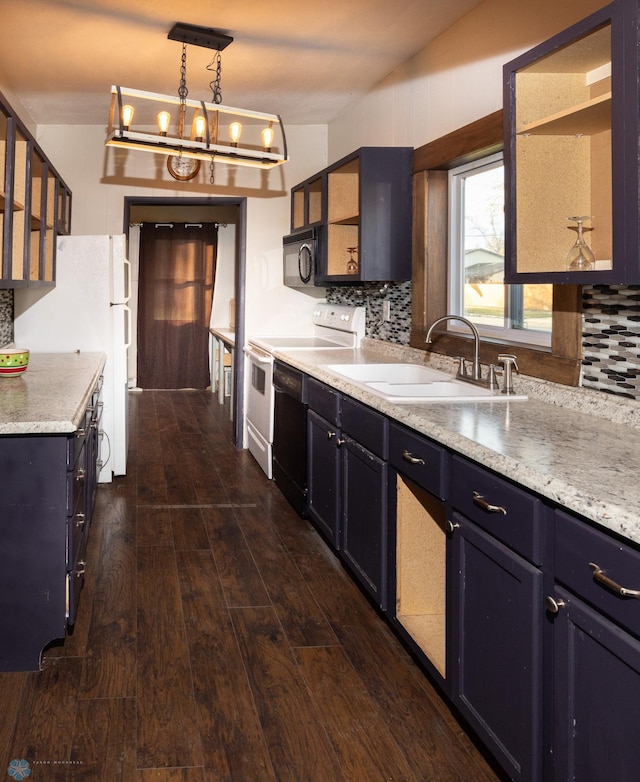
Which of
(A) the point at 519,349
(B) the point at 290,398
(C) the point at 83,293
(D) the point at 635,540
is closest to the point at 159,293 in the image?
(C) the point at 83,293

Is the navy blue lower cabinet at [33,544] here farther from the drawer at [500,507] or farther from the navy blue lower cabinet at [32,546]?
the drawer at [500,507]

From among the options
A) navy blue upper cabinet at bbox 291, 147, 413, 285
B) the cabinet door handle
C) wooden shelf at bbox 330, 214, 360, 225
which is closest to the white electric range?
wooden shelf at bbox 330, 214, 360, 225

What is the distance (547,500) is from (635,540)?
33 cm

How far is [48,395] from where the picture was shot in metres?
3.10

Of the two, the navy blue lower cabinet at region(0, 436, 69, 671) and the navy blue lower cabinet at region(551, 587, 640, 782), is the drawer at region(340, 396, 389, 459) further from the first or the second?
the navy blue lower cabinet at region(551, 587, 640, 782)

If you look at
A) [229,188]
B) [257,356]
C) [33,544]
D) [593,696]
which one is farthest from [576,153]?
[229,188]

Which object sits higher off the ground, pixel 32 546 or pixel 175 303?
pixel 175 303

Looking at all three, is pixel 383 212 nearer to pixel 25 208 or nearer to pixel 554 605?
pixel 25 208

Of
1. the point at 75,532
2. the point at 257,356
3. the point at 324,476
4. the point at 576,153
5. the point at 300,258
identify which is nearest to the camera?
the point at 576,153

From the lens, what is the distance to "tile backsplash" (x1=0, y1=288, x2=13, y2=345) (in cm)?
491

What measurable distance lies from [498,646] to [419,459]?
2.26 ft

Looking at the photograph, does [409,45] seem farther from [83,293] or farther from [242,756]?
[242,756]

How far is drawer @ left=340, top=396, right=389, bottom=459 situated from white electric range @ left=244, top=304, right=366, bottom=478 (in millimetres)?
1683

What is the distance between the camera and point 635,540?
4.41ft
